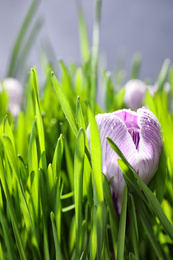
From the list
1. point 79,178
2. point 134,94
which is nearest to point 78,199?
point 79,178

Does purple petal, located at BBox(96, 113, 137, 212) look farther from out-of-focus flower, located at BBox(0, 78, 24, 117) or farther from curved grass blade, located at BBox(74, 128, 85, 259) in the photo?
out-of-focus flower, located at BBox(0, 78, 24, 117)

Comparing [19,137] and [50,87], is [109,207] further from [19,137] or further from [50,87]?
[50,87]

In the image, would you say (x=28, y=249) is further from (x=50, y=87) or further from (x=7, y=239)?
(x=50, y=87)

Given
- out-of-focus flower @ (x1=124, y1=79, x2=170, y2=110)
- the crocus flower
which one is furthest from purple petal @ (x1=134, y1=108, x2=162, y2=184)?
out-of-focus flower @ (x1=124, y1=79, x2=170, y2=110)

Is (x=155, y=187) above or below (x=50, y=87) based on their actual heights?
below

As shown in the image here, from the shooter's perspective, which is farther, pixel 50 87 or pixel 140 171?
pixel 50 87

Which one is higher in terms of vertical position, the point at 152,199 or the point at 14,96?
the point at 14,96

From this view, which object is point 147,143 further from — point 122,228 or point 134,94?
point 134,94

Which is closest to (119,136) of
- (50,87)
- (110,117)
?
(110,117)
